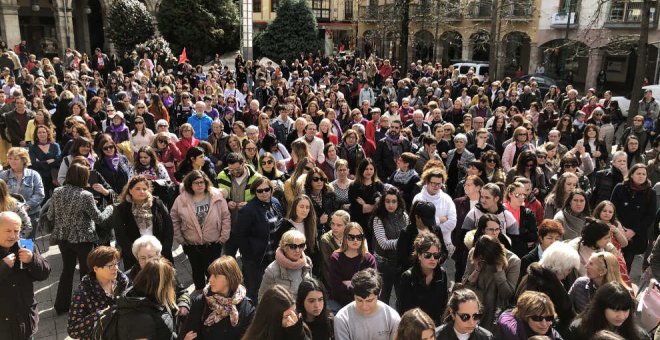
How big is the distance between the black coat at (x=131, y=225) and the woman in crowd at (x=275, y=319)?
2438 mm

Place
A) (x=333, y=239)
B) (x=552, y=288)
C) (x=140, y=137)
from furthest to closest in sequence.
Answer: (x=140, y=137) < (x=333, y=239) < (x=552, y=288)

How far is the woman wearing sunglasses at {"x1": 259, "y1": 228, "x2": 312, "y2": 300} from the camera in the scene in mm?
4410

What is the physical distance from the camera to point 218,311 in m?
3.70

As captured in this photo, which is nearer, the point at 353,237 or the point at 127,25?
the point at 353,237

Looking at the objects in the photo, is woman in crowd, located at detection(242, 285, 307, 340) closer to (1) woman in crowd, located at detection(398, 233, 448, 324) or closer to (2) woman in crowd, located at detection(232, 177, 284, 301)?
(1) woman in crowd, located at detection(398, 233, 448, 324)

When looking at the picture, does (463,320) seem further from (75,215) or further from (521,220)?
(75,215)

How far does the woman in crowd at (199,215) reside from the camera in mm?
5789

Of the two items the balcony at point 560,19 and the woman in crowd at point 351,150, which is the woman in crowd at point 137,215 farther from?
the balcony at point 560,19

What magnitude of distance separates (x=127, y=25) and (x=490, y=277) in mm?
24668

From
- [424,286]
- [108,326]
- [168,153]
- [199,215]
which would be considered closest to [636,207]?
[424,286]

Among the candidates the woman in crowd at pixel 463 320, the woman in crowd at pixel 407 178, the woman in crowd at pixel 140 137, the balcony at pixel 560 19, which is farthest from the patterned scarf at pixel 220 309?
the balcony at pixel 560 19

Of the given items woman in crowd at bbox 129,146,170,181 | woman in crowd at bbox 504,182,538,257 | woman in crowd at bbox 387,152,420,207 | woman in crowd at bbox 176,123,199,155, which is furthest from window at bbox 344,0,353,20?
woman in crowd at bbox 504,182,538,257

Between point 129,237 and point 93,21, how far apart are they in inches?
1338

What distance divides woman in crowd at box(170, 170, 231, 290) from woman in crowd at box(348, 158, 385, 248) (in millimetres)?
1482
